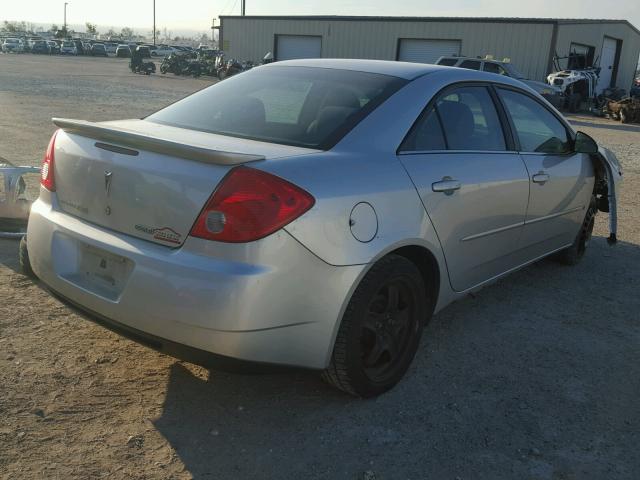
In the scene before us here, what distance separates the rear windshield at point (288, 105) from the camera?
320 centimetres

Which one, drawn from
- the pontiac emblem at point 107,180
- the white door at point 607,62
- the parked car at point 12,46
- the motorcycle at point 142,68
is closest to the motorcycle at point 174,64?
the motorcycle at point 142,68

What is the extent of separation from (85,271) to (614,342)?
3166mm

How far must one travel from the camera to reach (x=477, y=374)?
3.51 metres

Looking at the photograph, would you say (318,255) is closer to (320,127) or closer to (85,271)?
(320,127)

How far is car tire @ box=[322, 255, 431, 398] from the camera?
2.89 meters

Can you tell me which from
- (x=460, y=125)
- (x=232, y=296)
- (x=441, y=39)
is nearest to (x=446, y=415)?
(x=232, y=296)

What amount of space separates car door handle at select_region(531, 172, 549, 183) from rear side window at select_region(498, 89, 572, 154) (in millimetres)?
176

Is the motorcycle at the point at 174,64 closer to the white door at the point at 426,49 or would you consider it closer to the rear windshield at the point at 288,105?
the white door at the point at 426,49

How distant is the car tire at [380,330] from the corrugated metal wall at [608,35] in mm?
28765

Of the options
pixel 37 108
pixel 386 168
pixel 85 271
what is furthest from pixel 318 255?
pixel 37 108

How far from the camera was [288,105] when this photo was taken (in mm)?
3629

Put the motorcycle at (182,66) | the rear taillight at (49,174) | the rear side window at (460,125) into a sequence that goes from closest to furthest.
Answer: the rear taillight at (49,174), the rear side window at (460,125), the motorcycle at (182,66)

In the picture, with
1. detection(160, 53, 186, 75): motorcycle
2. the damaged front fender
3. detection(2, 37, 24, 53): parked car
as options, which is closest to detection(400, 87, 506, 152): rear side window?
the damaged front fender

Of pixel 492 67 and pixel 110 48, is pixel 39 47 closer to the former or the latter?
pixel 110 48
